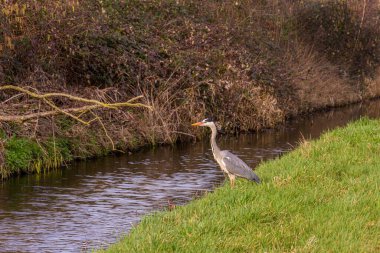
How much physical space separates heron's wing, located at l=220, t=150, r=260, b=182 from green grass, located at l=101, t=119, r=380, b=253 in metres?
0.24

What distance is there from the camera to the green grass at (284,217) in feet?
32.7

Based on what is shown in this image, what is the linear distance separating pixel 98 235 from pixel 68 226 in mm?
951

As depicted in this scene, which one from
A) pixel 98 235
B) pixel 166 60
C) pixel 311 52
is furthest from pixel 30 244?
pixel 311 52

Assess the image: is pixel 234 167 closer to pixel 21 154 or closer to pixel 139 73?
pixel 21 154

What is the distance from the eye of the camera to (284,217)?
37.0 feet

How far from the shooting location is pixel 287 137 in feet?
88.6

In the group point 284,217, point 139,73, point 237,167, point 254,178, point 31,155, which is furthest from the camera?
point 139,73

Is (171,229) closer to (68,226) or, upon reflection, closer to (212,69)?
(68,226)

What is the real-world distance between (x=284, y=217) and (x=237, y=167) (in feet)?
11.3

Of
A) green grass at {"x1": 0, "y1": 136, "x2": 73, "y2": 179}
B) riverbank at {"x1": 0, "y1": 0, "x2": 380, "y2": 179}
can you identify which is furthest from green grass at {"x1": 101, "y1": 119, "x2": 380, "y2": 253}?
green grass at {"x1": 0, "y1": 136, "x2": 73, "y2": 179}

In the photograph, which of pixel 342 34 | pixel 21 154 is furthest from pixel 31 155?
pixel 342 34

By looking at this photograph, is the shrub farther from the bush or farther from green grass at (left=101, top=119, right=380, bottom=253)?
the bush

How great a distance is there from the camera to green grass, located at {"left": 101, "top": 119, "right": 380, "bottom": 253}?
9.96 m

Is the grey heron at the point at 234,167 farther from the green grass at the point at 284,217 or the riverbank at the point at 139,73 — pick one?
the riverbank at the point at 139,73
